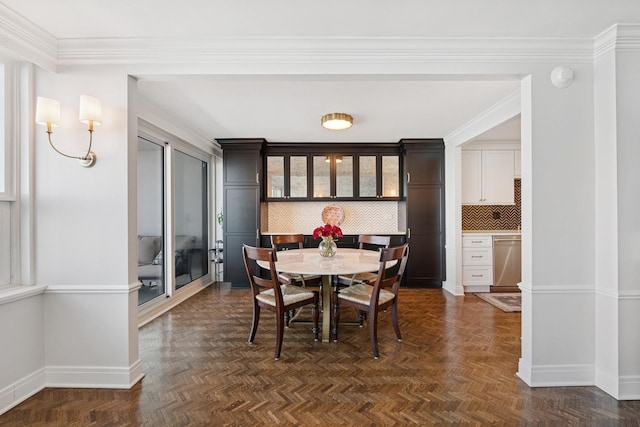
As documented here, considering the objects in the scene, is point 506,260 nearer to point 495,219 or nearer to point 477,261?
point 477,261

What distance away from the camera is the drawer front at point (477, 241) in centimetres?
479

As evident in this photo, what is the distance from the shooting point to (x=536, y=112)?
2.25 m

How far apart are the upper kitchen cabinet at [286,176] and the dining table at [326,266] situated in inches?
77.0

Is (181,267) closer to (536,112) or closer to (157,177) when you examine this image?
(157,177)

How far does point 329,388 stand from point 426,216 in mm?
3458

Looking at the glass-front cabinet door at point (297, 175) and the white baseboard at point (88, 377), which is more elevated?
the glass-front cabinet door at point (297, 175)

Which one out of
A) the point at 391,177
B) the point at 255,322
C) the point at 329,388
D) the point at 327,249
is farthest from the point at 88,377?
the point at 391,177

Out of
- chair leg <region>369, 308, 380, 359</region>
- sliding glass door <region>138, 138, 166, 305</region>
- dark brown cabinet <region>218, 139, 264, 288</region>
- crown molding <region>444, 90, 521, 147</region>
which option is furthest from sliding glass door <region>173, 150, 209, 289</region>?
crown molding <region>444, 90, 521, 147</region>

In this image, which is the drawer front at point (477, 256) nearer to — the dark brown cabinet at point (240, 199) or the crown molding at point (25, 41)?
the dark brown cabinet at point (240, 199)

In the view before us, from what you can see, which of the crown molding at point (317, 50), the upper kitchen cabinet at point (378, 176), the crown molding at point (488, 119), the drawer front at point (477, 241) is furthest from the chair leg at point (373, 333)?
the upper kitchen cabinet at point (378, 176)

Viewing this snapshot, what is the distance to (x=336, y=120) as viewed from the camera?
11.6 feet

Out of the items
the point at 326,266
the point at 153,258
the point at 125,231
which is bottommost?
the point at 153,258

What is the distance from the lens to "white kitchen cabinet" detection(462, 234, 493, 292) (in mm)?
4785

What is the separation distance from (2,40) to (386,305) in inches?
129
